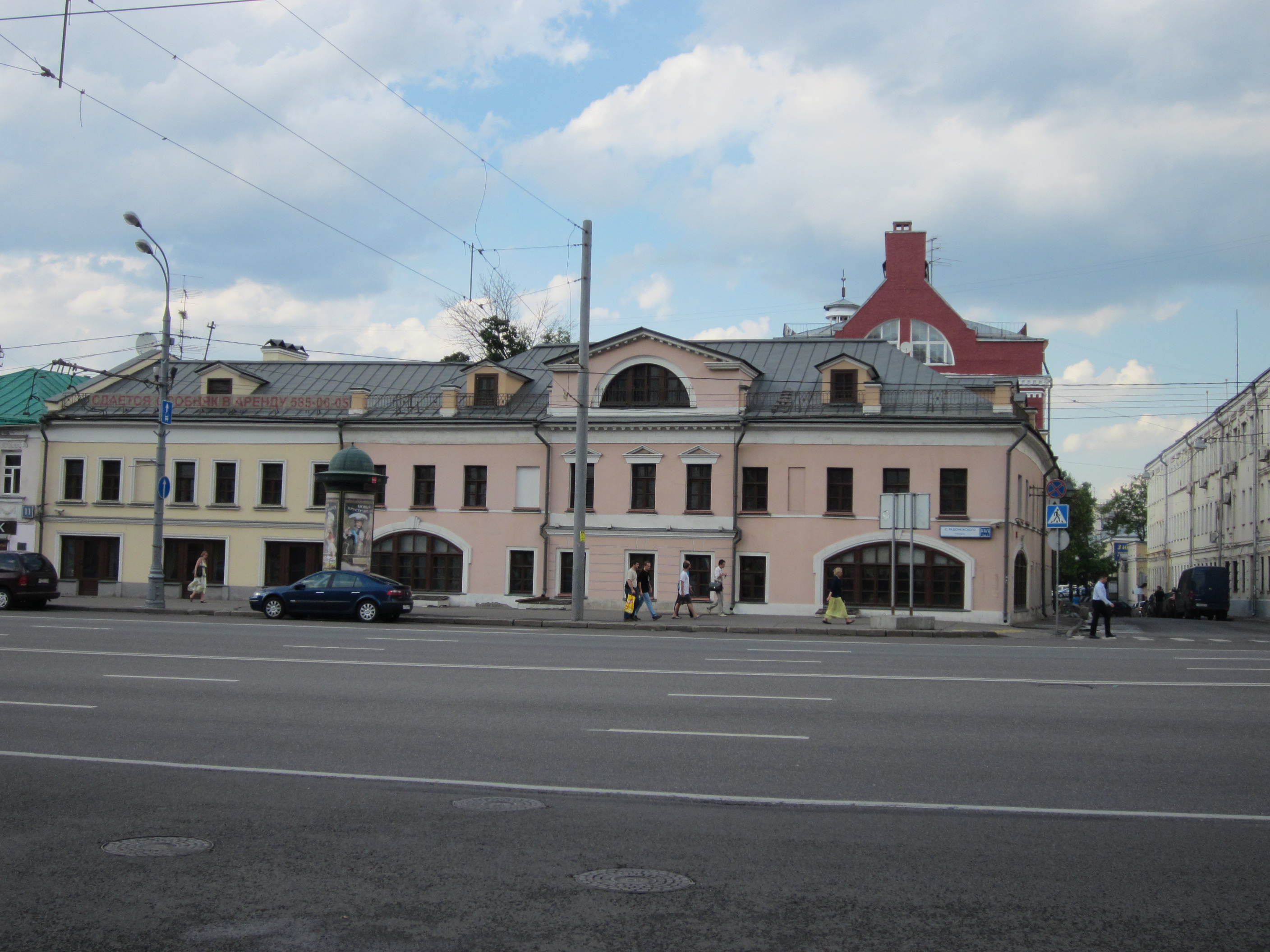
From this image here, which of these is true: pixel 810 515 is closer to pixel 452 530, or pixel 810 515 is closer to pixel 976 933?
pixel 452 530

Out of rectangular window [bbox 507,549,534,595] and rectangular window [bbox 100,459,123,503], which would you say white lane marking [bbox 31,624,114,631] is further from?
rectangular window [bbox 100,459,123,503]

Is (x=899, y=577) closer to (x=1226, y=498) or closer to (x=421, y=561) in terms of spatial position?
(x=421, y=561)

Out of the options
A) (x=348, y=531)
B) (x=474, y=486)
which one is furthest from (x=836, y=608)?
(x=474, y=486)

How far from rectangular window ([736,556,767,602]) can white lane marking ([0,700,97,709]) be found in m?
26.7

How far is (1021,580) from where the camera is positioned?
38.6 metres

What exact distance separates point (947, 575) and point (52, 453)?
32814mm

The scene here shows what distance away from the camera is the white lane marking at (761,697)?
13.2 metres

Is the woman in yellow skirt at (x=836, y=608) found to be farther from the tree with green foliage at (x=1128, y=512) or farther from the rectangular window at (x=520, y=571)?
the tree with green foliage at (x=1128, y=512)

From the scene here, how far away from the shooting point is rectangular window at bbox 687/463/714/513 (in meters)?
37.8


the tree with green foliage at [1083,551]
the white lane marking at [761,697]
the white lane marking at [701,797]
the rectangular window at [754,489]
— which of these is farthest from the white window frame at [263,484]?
the tree with green foliage at [1083,551]

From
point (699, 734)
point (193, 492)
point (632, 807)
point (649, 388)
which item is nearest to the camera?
point (632, 807)

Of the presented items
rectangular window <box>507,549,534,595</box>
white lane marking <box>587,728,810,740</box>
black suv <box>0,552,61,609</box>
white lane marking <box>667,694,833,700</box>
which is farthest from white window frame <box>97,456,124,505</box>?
white lane marking <box>587,728,810,740</box>

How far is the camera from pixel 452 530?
40.1 meters

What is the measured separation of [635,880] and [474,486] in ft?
114
